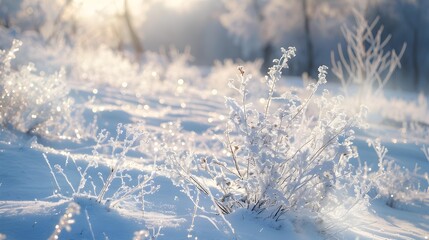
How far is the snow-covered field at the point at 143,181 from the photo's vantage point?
9.51 feet

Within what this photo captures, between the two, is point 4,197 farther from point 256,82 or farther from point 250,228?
point 256,82

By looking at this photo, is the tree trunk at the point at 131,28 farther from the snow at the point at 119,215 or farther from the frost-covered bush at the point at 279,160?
the frost-covered bush at the point at 279,160

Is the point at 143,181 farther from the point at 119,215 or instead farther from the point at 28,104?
the point at 28,104

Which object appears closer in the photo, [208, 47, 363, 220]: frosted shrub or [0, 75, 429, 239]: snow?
[0, 75, 429, 239]: snow

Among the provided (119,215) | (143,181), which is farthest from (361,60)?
(119,215)

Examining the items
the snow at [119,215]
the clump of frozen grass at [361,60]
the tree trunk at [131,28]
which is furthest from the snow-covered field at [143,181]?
the tree trunk at [131,28]

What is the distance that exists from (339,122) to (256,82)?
11.5 m

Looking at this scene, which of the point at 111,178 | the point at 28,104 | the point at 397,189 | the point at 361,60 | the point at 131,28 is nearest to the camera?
the point at 111,178

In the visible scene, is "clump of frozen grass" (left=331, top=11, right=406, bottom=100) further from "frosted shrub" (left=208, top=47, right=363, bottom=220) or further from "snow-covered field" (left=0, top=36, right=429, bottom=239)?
"frosted shrub" (left=208, top=47, right=363, bottom=220)

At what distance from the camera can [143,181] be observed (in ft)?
10.5

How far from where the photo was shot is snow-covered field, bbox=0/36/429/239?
9.51ft

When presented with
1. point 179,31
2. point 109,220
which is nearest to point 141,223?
point 109,220

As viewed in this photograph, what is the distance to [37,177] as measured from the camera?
12.4 feet

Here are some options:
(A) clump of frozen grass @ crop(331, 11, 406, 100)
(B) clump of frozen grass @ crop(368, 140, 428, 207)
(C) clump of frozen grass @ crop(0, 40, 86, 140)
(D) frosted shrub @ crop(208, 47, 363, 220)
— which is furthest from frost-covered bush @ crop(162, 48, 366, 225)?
(A) clump of frozen grass @ crop(331, 11, 406, 100)
